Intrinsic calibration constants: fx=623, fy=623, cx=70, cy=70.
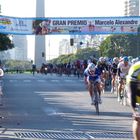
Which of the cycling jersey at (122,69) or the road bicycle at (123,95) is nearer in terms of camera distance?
the cycling jersey at (122,69)

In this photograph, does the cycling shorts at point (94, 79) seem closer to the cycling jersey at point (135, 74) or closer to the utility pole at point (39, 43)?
the cycling jersey at point (135, 74)

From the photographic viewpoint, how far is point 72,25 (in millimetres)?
46531

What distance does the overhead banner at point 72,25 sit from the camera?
152ft

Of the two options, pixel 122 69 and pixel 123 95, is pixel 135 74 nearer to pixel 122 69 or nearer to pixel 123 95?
pixel 122 69

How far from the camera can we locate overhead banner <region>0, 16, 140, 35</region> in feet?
152

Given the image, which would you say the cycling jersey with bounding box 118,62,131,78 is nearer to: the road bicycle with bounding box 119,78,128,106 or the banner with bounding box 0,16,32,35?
the road bicycle with bounding box 119,78,128,106

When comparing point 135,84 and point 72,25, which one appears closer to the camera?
point 135,84

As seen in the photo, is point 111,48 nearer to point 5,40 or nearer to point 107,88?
point 5,40

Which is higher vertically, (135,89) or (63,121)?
(135,89)

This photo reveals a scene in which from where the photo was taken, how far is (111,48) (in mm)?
122375

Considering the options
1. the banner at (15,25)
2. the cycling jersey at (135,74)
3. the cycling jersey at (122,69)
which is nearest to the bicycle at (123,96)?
the cycling jersey at (122,69)

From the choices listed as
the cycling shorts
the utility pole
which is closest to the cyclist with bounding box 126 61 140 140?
the cycling shorts

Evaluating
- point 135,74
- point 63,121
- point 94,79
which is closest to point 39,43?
point 94,79

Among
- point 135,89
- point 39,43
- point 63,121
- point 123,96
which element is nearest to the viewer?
point 135,89
